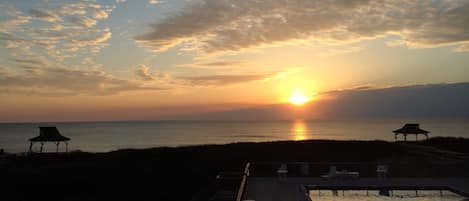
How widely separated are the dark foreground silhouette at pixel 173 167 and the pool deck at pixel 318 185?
1.48ft

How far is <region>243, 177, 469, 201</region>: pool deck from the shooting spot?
A: 1186 centimetres

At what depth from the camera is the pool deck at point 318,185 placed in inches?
467

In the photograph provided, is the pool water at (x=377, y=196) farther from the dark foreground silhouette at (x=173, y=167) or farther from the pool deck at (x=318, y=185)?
the dark foreground silhouette at (x=173, y=167)

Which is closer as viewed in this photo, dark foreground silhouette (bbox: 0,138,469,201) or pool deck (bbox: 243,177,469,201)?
pool deck (bbox: 243,177,469,201)

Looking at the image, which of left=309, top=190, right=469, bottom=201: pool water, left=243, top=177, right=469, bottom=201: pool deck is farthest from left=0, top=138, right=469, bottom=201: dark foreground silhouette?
left=309, top=190, right=469, bottom=201: pool water

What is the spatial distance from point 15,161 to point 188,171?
11.8 metres

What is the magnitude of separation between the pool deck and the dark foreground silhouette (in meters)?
0.45

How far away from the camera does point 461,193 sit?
1212cm

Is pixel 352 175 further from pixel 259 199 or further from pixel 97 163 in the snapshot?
pixel 97 163

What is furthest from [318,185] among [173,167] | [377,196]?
[173,167]

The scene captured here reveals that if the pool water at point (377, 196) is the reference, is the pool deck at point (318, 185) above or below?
above

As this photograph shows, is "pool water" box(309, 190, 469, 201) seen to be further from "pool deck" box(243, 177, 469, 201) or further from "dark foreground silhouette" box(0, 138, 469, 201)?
"dark foreground silhouette" box(0, 138, 469, 201)

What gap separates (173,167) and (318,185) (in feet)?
34.1


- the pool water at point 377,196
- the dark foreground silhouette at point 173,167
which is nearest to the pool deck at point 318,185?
the pool water at point 377,196
